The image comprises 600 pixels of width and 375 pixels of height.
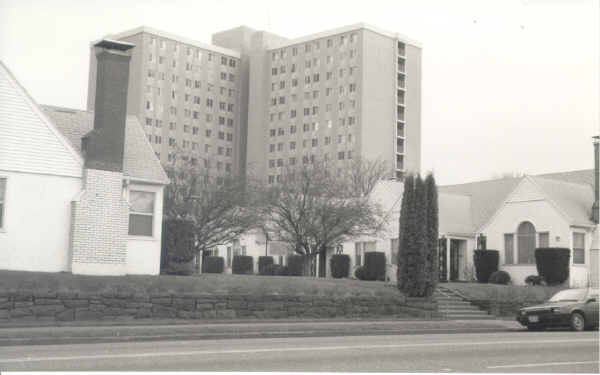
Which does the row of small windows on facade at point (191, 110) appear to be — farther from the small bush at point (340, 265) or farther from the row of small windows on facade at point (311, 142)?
the small bush at point (340, 265)

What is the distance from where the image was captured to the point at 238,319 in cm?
2406

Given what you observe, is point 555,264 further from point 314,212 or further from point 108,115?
point 108,115

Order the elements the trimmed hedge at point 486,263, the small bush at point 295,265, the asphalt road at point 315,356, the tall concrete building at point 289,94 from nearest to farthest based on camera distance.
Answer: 1. the asphalt road at point 315,356
2. the trimmed hedge at point 486,263
3. the small bush at point 295,265
4. the tall concrete building at point 289,94

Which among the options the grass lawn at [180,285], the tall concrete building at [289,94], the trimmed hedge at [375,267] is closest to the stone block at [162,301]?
the grass lawn at [180,285]

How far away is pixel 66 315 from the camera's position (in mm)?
21859

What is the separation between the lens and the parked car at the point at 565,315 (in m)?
23.8

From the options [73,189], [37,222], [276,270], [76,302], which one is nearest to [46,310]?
[76,302]

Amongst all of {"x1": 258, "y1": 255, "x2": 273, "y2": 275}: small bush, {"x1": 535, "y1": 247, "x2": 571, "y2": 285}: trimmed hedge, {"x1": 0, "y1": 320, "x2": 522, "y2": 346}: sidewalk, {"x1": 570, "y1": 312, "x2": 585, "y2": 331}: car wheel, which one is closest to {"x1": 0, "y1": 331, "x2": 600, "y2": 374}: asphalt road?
{"x1": 0, "y1": 320, "x2": 522, "y2": 346}: sidewalk

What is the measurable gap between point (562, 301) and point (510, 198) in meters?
15.7

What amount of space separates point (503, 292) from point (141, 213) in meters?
14.3

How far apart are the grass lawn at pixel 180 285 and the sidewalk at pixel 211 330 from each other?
2.12m

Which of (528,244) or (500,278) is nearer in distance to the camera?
(500,278)

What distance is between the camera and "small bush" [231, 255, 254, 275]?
52.6m

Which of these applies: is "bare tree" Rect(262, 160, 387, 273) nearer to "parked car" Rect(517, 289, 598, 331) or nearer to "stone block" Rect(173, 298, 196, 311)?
"stone block" Rect(173, 298, 196, 311)
